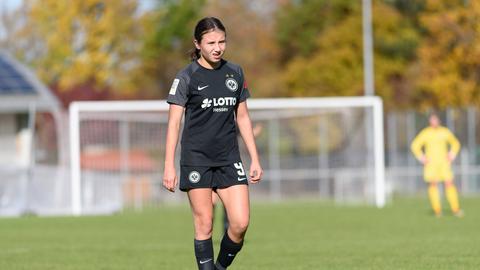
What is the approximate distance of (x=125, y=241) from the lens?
59.7 feet

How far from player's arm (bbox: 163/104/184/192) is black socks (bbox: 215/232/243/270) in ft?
2.72

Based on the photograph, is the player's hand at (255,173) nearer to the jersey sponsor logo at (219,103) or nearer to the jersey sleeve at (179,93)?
the jersey sponsor logo at (219,103)

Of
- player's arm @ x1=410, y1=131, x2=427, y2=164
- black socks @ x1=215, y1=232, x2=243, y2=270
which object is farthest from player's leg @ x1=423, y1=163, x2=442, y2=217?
black socks @ x1=215, y1=232, x2=243, y2=270

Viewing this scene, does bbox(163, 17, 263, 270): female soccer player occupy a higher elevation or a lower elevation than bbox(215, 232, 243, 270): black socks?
higher

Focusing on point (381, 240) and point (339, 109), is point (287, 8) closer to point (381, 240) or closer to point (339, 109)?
point (339, 109)

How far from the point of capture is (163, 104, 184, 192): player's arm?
9.20 meters

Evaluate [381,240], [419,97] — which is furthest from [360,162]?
[381,240]

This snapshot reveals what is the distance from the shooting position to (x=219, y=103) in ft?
30.8

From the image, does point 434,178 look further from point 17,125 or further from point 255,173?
point 255,173

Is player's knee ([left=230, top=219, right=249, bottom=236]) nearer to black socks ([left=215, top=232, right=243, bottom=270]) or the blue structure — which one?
black socks ([left=215, top=232, right=243, bottom=270])

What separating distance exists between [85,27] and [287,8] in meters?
14.2

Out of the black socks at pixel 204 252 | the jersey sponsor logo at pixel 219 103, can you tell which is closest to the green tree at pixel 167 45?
the black socks at pixel 204 252

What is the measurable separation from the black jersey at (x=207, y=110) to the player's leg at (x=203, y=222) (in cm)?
25

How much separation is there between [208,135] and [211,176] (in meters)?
0.32
